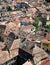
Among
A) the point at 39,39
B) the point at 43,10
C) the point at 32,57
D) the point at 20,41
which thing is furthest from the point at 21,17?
the point at 32,57

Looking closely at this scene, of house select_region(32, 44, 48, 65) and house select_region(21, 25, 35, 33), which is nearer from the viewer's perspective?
house select_region(32, 44, 48, 65)

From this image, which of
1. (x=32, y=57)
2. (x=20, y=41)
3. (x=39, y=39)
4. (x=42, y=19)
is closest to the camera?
(x=32, y=57)

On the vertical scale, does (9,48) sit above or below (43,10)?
above

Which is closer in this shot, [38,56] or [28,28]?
[38,56]

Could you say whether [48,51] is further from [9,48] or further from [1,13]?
[1,13]

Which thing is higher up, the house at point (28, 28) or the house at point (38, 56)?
the house at point (38, 56)

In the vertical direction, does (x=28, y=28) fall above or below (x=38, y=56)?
below

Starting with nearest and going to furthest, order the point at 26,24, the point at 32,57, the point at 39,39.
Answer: the point at 32,57, the point at 39,39, the point at 26,24

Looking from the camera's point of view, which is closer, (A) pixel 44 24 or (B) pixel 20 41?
(B) pixel 20 41

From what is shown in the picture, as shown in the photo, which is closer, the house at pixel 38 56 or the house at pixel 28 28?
the house at pixel 38 56

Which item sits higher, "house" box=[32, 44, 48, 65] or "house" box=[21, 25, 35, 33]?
"house" box=[32, 44, 48, 65]

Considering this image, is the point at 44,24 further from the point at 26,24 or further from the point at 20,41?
the point at 20,41
